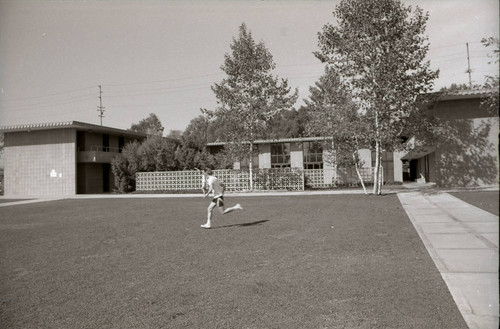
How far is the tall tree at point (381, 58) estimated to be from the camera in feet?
57.2

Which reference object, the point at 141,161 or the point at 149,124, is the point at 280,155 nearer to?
the point at 141,161

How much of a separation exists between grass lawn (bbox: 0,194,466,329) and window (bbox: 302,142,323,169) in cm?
2662

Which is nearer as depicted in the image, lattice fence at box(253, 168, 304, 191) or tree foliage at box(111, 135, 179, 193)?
lattice fence at box(253, 168, 304, 191)

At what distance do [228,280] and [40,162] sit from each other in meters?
32.8

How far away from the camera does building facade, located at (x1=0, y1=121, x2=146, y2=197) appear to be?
31734mm

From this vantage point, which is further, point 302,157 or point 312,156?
point 302,157

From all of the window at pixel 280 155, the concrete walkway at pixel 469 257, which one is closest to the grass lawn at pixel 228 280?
the concrete walkway at pixel 469 257

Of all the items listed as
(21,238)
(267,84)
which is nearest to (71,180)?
(267,84)

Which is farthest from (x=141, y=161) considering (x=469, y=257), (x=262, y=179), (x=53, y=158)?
(x=469, y=257)

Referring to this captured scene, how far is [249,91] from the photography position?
27156mm

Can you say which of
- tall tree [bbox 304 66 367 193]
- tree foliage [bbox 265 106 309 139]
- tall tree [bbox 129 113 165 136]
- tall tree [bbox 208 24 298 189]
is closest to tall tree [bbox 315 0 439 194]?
tall tree [bbox 304 66 367 193]

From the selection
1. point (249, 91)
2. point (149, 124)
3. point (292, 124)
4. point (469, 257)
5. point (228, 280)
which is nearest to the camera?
point (469, 257)

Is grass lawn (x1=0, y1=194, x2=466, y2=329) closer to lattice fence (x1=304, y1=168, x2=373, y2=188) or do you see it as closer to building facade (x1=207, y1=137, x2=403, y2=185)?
lattice fence (x1=304, y1=168, x2=373, y2=188)

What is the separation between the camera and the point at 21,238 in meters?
9.59
